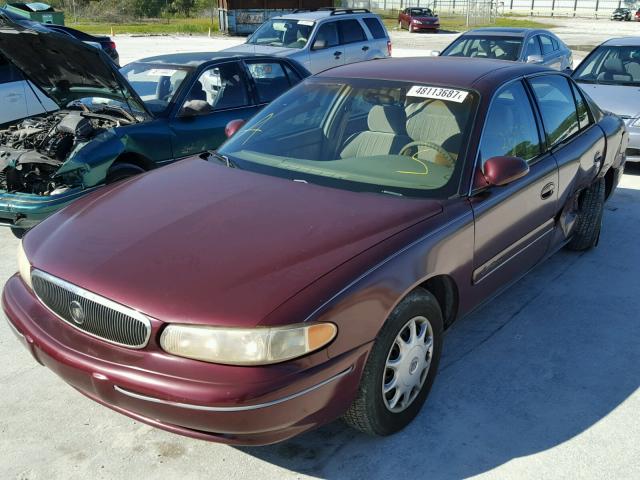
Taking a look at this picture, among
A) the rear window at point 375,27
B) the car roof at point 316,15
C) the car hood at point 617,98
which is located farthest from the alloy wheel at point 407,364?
the rear window at point 375,27

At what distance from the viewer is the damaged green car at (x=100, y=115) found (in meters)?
5.16

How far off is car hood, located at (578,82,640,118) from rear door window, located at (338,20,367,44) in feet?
19.0

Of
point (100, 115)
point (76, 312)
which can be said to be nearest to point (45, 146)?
point (100, 115)

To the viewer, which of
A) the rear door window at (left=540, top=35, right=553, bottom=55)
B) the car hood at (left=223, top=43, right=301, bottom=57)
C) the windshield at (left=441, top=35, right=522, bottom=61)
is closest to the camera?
the windshield at (left=441, top=35, right=522, bottom=61)

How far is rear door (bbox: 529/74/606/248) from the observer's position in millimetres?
4254

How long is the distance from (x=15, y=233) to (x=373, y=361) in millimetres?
4144

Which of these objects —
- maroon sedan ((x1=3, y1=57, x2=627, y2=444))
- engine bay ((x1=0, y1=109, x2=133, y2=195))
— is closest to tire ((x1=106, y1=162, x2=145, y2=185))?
engine bay ((x1=0, y1=109, x2=133, y2=195))

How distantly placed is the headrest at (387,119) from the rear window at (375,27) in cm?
1008

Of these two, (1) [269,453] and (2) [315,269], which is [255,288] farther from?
(1) [269,453]

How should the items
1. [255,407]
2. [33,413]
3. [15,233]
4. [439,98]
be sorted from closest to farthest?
[255,407] → [33,413] → [439,98] → [15,233]

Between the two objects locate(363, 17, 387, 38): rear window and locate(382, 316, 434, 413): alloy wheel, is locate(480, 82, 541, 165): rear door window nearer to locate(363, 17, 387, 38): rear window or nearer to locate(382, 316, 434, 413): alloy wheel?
locate(382, 316, 434, 413): alloy wheel

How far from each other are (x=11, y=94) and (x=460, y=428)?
640 centimetres

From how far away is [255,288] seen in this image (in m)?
2.54

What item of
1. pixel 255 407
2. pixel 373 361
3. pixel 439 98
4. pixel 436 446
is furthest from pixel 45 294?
pixel 439 98
